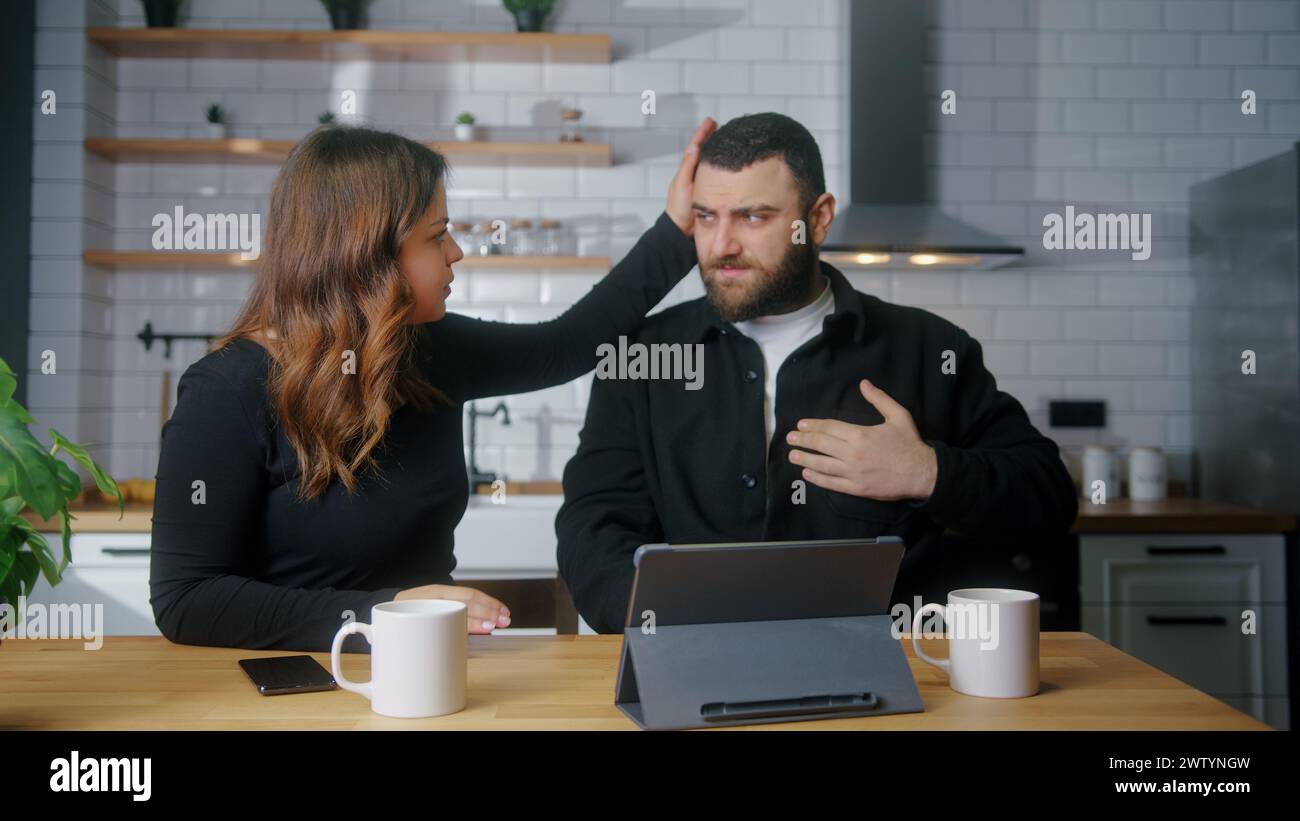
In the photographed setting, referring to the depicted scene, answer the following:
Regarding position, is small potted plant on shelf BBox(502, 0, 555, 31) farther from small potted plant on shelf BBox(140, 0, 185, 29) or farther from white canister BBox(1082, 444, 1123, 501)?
white canister BBox(1082, 444, 1123, 501)

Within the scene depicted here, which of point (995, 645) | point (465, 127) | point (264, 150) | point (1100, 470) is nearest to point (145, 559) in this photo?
point (264, 150)

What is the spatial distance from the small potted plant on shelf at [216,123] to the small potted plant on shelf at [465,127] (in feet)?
2.59

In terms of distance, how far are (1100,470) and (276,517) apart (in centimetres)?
285

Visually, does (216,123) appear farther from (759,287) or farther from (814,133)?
(759,287)

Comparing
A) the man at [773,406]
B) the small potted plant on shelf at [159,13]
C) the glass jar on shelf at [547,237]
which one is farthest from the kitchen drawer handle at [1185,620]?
the small potted plant on shelf at [159,13]

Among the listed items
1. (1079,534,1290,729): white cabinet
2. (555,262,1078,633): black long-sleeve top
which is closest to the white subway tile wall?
(1079,534,1290,729): white cabinet

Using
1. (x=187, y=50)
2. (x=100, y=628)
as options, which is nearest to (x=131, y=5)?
(x=187, y=50)

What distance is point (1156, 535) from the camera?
3137 millimetres

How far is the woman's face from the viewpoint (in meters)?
1.67

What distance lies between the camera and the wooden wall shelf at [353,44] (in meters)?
3.51

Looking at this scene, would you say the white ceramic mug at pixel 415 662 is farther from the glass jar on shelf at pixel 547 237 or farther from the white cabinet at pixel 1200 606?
the glass jar on shelf at pixel 547 237

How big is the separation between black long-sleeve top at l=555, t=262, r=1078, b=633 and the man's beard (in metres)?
0.03
